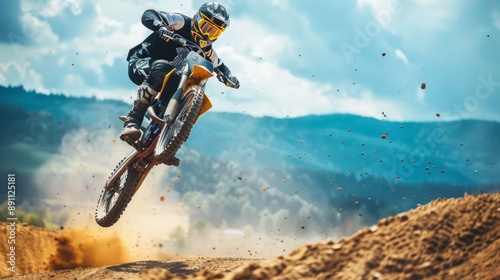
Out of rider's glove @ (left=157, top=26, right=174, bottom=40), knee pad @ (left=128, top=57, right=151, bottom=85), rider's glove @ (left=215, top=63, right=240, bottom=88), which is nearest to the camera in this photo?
rider's glove @ (left=157, top=26, right=174, bottom=40)

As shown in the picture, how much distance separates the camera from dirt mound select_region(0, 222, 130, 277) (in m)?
16.4

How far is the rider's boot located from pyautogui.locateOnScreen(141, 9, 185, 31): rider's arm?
3.80 ft

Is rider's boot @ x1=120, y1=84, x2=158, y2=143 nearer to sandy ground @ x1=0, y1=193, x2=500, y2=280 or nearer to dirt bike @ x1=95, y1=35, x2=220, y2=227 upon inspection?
dirt bike @ x1=95, y1=35, x2=220, y2=227

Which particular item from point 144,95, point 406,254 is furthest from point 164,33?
point 406,254

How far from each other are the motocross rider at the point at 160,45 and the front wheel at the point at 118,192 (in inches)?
36.1

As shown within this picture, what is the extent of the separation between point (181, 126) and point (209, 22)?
2.27m

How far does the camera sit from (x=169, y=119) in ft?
37.3

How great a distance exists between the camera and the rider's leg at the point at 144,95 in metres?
12.2

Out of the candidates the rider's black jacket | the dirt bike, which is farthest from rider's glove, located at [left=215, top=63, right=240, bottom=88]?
the dirt bike

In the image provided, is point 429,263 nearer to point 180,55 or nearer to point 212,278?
point 212,278

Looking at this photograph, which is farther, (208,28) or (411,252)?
(208,28)

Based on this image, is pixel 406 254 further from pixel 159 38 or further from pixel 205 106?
pixel 159 38

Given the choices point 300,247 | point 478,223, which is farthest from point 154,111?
point 478,223

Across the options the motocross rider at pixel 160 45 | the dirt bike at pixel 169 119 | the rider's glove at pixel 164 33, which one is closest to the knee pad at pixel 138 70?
the motocross rider at pixel 160 45
